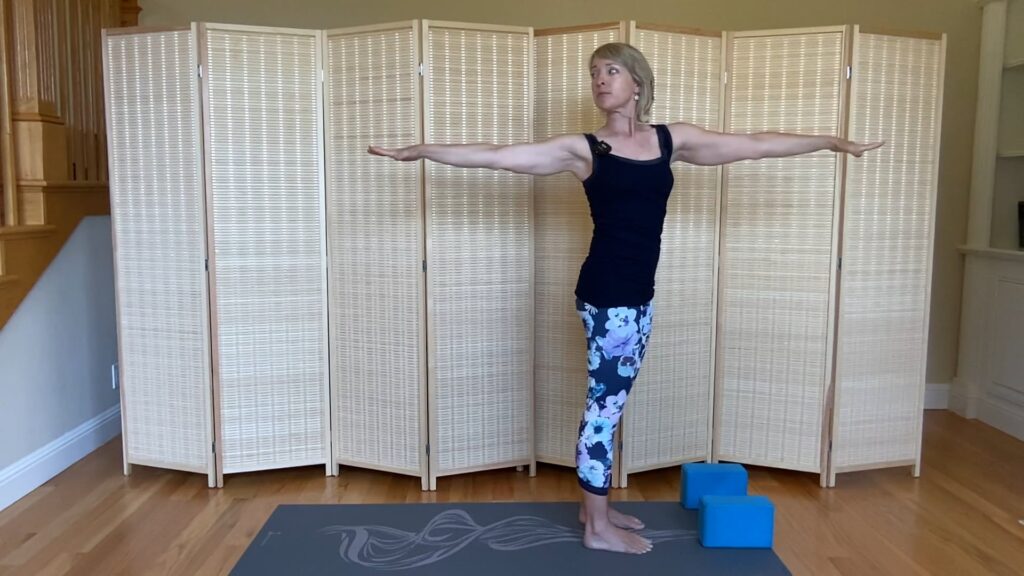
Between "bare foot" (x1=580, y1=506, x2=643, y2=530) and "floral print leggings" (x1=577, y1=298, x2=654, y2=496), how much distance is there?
Answer: 257 mm

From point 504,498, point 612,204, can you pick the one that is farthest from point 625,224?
point 504,498

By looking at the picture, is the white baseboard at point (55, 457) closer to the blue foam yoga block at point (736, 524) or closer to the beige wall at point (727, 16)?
the beige wall at point (727, 16)

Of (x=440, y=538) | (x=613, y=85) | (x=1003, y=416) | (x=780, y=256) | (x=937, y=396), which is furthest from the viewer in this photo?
(x=937, y=396)

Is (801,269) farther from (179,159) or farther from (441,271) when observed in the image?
(179,159)

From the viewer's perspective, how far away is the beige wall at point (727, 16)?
3.90 meters

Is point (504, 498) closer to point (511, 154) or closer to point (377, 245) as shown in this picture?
point (377, 245)

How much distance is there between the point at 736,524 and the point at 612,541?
42 centimetres

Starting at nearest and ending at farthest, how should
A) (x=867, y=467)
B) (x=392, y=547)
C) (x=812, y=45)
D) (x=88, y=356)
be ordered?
(x=392, y=547) < (x=812, y=45) < (x=867, y=467) < (x=88, y=356)

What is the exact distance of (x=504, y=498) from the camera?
3.03 metres

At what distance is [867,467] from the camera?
10.6 ft

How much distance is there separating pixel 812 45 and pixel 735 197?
0.67 metres

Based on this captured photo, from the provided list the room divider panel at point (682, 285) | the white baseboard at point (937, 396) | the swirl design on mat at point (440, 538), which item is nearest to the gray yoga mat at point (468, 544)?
the swirl design on mat at point (440, 538)

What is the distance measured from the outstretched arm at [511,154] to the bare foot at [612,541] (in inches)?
47.1

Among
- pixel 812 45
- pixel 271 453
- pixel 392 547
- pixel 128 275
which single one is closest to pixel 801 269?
pixel 812 45
